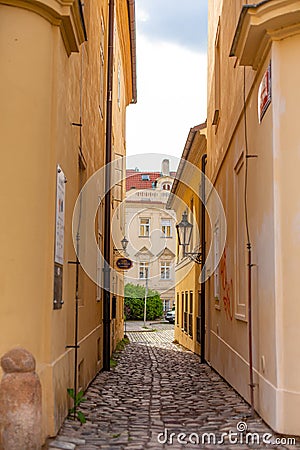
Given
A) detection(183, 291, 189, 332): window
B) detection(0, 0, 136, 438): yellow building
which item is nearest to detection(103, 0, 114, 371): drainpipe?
detection(0, 0, 136, 438): yellow building

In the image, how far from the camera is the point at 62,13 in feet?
21.8

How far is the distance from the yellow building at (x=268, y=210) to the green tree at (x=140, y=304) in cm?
3881

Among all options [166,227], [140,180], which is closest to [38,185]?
[166,227]

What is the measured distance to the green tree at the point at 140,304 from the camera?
4872 cm

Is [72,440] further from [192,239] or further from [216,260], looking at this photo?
[192,239]

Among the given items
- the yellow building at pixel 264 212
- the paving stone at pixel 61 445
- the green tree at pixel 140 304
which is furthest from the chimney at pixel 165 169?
the paving stone at pixel 61 445

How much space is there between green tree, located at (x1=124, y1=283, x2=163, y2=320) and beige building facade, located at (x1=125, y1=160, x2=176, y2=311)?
90 cm

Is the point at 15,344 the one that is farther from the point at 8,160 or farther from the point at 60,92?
the point at 60,92

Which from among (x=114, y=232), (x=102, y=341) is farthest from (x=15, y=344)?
(x=114, y=232)

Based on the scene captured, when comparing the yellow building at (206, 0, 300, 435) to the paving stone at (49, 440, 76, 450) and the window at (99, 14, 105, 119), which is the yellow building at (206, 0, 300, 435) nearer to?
the paving stone at (49, 440, 76, 450)

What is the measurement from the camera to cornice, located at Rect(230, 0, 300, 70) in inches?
261

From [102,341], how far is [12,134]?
8586mm

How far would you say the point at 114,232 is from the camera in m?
20.4

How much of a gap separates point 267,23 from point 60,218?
2930 millimetres
